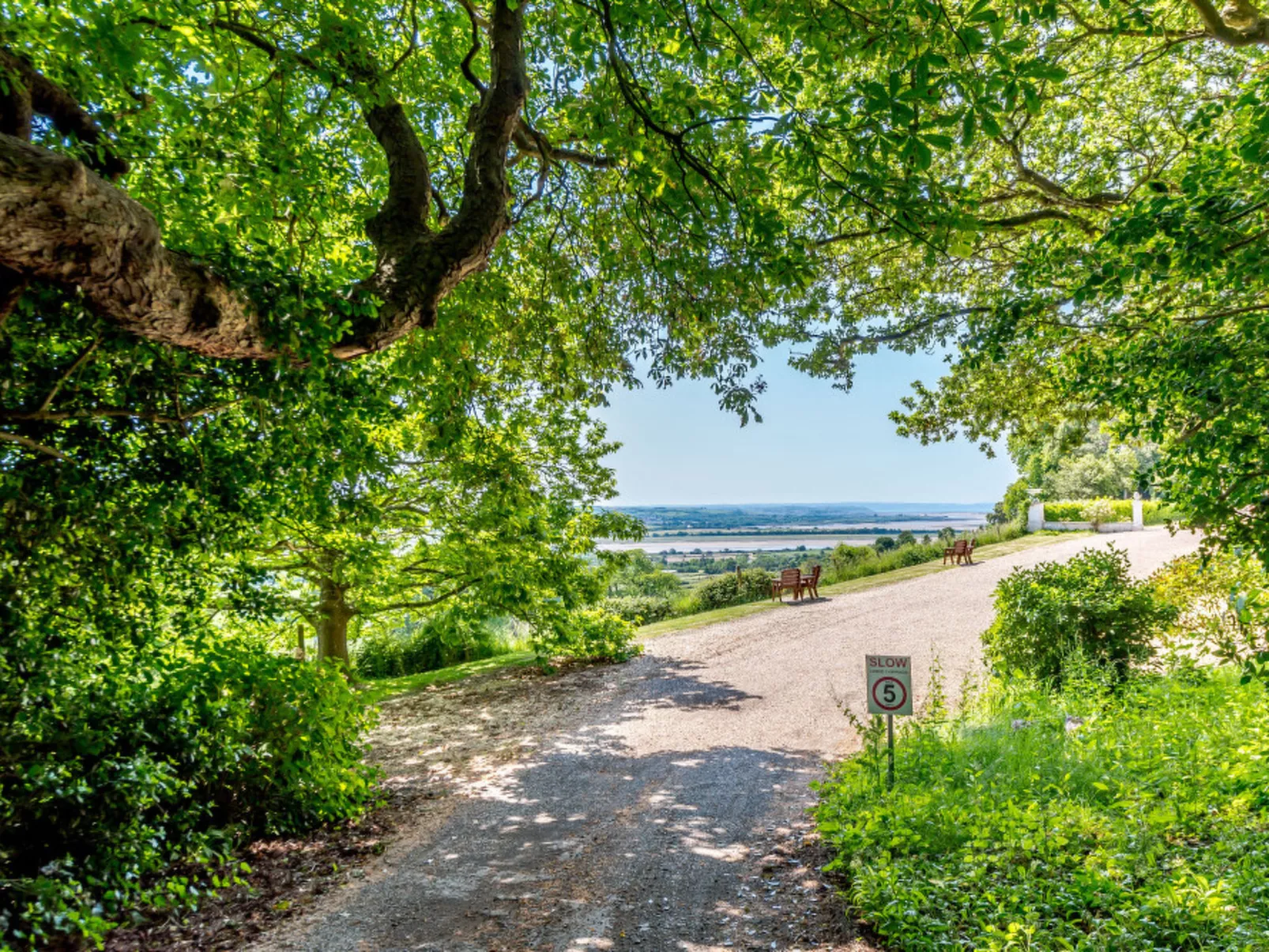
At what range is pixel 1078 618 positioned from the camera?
8609 mm

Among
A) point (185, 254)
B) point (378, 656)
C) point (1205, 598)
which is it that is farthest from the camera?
point (378, 656)

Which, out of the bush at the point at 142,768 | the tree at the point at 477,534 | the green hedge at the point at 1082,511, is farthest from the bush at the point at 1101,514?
the bush at the point at 142,768

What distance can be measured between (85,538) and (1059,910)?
20.2 ft

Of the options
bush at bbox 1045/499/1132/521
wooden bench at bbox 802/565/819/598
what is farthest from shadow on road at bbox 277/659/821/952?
bush at bbox 1045/499/1132/521

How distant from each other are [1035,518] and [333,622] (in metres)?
37.6

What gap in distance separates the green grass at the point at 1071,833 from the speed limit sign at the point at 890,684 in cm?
53

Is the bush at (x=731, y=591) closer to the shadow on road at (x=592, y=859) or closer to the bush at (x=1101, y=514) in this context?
the shadow on road at (x=592, y=859)

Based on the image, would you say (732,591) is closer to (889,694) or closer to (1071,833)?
(889,694)

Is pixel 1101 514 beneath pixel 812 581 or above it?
above

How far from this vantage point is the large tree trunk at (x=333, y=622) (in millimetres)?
12359

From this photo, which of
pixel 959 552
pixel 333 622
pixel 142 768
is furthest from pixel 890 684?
pixel 959 552

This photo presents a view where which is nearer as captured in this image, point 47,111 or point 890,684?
point 47,111

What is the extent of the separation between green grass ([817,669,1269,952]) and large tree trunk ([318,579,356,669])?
9.62 meters

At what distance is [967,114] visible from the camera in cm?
295
